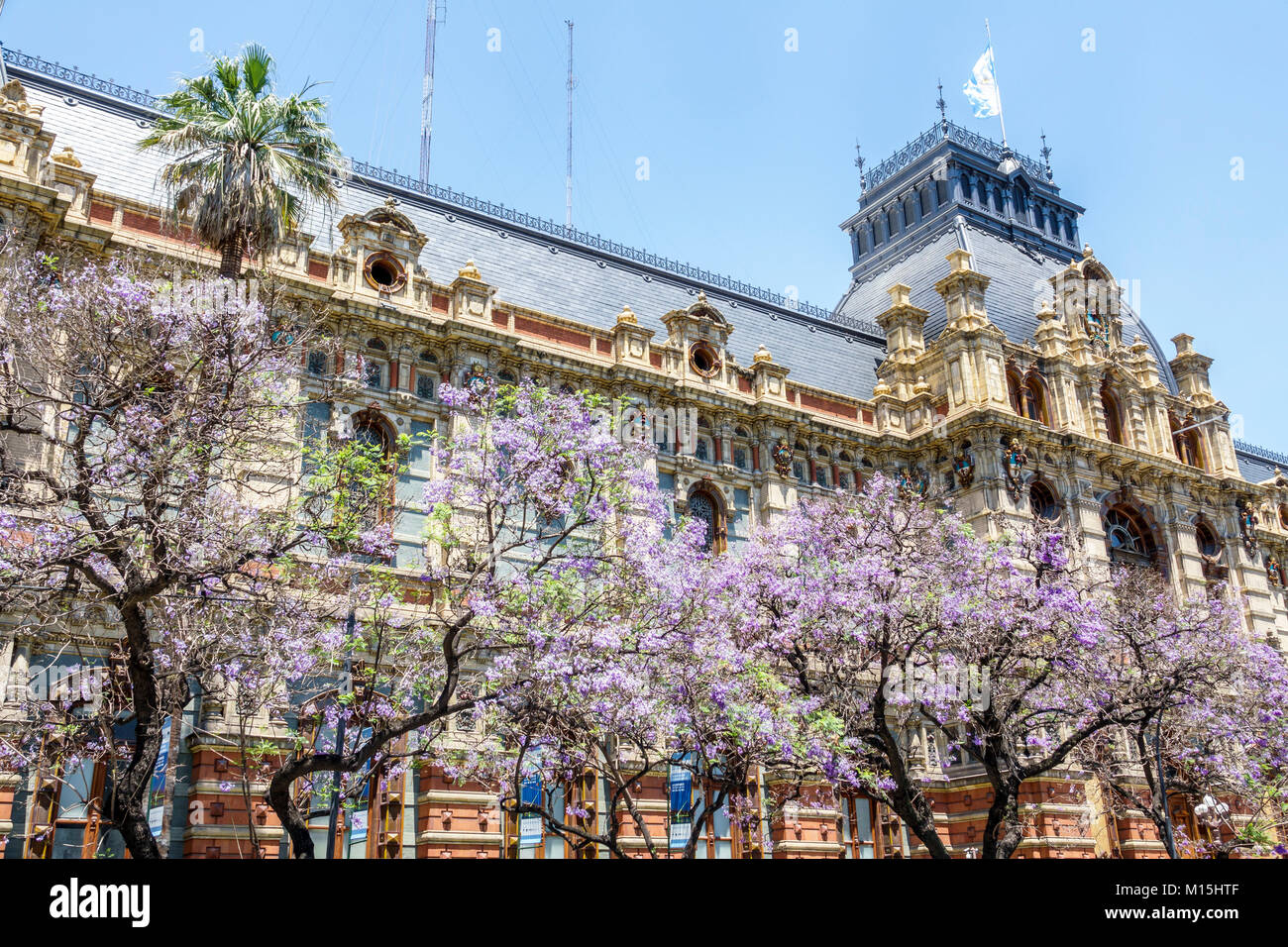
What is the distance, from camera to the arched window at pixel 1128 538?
1576 inches

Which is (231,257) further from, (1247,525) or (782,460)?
(1247,525)

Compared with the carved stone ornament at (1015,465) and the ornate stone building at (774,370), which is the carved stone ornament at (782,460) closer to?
the ornate stone building at (774,370)

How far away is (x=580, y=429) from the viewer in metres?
21.0

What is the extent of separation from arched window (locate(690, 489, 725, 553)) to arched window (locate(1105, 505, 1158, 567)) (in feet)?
50.3

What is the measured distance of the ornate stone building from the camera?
25.4 meters

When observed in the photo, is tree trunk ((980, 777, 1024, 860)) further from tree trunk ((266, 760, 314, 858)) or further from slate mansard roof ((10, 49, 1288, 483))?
slate mansard roof ((10, 49, 1288, 483))

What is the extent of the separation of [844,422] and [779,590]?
14604mm

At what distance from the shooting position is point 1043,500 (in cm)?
3912

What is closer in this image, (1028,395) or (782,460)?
(782,460)

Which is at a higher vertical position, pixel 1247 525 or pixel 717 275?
pixel 717 275

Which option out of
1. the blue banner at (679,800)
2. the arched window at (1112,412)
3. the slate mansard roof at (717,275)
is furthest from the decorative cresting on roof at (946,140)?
the blue banner at (679,800)

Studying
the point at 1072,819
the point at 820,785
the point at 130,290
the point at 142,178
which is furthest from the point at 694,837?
the point at 142,178

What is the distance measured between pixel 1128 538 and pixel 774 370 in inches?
608

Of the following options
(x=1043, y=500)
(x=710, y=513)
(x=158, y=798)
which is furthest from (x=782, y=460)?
(x=158, y=798)
